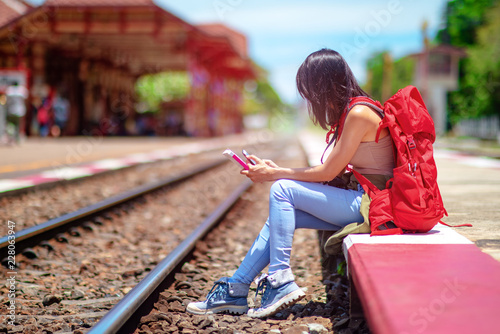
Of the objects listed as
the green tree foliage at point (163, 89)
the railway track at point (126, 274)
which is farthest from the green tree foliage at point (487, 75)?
the green tree foliage at point (163, 89)

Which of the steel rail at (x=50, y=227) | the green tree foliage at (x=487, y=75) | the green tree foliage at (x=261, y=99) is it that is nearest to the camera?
the steel rail at (x=50, y=227)

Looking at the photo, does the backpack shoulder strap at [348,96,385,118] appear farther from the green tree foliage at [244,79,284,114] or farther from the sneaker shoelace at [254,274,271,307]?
the green tree foliage at [244,79,284,114]

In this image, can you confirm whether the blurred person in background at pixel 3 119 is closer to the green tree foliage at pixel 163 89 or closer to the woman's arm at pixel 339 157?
the woman's arm at pixel 339 157

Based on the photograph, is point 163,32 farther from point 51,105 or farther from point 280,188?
point 280,188

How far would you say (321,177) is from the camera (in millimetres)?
2711

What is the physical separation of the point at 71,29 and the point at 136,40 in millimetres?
4544

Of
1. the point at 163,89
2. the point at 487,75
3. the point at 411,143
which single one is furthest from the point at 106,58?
the point at 411,143

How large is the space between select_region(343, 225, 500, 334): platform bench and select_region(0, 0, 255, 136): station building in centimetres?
1736

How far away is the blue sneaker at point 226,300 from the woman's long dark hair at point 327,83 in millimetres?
1062

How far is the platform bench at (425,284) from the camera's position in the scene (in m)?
1.49

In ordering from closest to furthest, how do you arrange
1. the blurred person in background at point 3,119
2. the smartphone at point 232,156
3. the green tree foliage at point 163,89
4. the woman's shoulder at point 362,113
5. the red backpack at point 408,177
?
the red backpack at point 408,177
the woman's shoulder at point 362,113
the smartphone at point 232,156
the blurred person in background at point 3,119
the green tree foliage at point 163,89

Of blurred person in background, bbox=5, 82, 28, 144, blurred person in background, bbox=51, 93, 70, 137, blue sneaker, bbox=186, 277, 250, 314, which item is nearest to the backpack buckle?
blue sneaker, bbox=186, 277, 250, 314

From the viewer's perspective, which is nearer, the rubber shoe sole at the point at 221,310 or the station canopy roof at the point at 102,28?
the rubber shoe sole at the point at 221,310

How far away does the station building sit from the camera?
22609 millimetres
